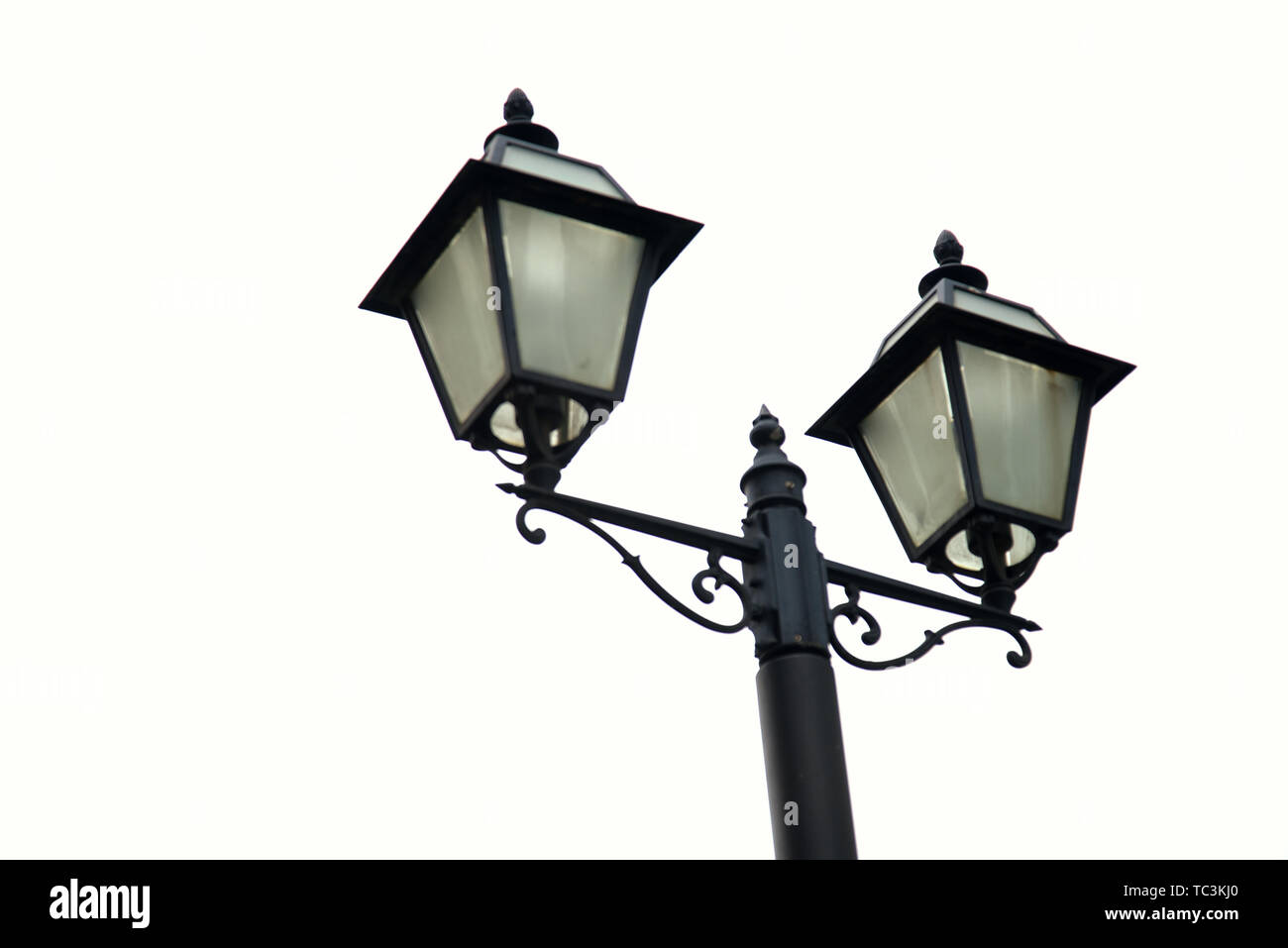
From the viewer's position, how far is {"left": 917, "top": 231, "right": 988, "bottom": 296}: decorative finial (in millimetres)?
5410

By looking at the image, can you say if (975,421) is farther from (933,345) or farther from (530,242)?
(530,242)

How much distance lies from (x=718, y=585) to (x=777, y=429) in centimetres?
57

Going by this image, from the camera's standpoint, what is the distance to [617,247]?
4.56 metres

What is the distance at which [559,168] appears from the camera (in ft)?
→ 15.1

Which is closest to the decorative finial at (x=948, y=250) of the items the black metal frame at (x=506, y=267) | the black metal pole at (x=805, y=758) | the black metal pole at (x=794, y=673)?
the black metal pole at (x=794, y=673)

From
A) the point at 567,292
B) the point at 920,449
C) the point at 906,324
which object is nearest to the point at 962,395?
the point at 920,449

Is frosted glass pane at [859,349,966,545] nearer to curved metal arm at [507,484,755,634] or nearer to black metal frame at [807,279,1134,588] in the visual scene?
black metal frame at [807,279,1134,588]

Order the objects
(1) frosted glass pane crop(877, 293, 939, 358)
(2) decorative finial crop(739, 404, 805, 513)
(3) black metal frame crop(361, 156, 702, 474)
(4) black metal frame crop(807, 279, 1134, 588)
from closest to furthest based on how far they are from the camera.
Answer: (3) black metal frame crop(361, 156, 702, 474)
(2) decorative finial crop(739, 404, 805, 513)
(4) black metal frame crop(807, 279, 1134, 588)
(1) frosted glass pane crop(877, 293, 939, 358)

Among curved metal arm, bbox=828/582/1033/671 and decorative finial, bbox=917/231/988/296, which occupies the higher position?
decorative finial, bbox=917/231/988/296

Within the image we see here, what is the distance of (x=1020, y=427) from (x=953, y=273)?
603 millimetres

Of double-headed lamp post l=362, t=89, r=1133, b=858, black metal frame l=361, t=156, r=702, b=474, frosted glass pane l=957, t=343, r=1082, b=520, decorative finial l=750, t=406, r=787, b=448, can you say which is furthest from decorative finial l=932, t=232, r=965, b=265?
black metal frame l=361, t=156, r=702, b=474

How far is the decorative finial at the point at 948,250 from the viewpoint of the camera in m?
5.49

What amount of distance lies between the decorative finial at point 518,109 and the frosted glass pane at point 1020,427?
1.24 metres

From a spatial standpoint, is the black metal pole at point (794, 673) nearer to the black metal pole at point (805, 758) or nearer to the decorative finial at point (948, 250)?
the black metal pole at point (805, 758)
